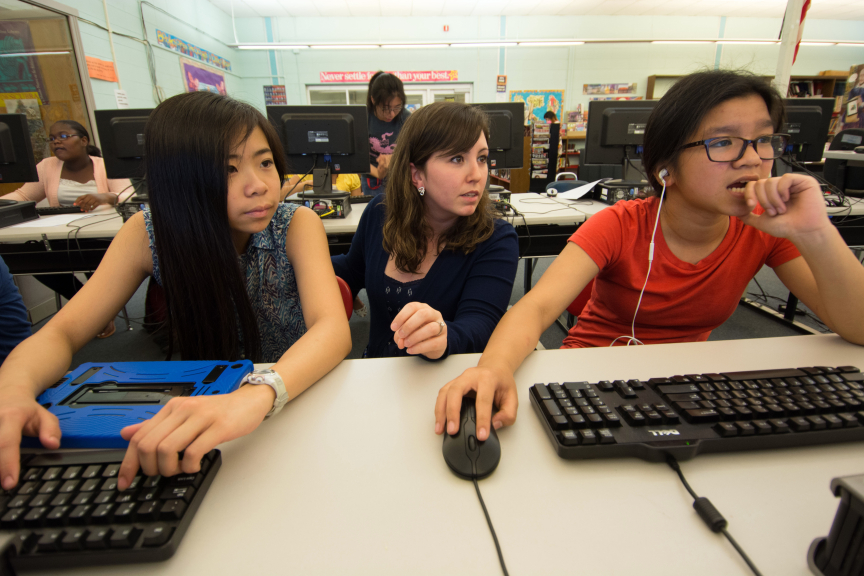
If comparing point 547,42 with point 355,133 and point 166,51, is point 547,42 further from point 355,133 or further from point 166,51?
point 355,133

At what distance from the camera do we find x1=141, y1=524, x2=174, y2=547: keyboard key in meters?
0.38

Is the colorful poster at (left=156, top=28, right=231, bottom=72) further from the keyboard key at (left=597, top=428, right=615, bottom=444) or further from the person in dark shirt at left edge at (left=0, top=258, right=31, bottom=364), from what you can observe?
the keyboard key at (left=597, top=428, right=615, bottom=444)

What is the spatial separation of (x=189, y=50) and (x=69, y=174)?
3.32m

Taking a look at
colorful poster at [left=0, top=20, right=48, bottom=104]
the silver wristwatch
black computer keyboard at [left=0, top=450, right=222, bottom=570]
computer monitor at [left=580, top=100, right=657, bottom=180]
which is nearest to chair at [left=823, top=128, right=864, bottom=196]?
computer monitor at [left=580, top=100, right=657, bottom=180]

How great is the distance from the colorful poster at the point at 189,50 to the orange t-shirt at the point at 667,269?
547 centimetres

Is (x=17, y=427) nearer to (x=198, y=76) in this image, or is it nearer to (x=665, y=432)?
(x=665, y=432)

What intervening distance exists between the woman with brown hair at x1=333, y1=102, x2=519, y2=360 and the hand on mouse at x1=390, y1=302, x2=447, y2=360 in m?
0.29

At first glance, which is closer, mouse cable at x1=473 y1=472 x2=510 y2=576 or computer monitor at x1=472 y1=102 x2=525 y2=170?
mouse cable at x1=473 y1=472 x2=510 y2=576

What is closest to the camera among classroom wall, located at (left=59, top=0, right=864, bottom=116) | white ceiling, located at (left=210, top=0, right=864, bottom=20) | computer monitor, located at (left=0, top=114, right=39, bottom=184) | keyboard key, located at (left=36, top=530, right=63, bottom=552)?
keyboard key, located at (left=36, top=530, right=63, bottom=552)

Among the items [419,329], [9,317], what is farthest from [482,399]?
[9,317]

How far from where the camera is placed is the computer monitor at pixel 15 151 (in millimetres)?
2026

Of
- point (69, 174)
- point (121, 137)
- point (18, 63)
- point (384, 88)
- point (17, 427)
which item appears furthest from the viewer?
point (18, 63)

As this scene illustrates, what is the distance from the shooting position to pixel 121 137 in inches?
81.1

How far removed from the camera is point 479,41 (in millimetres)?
6273
